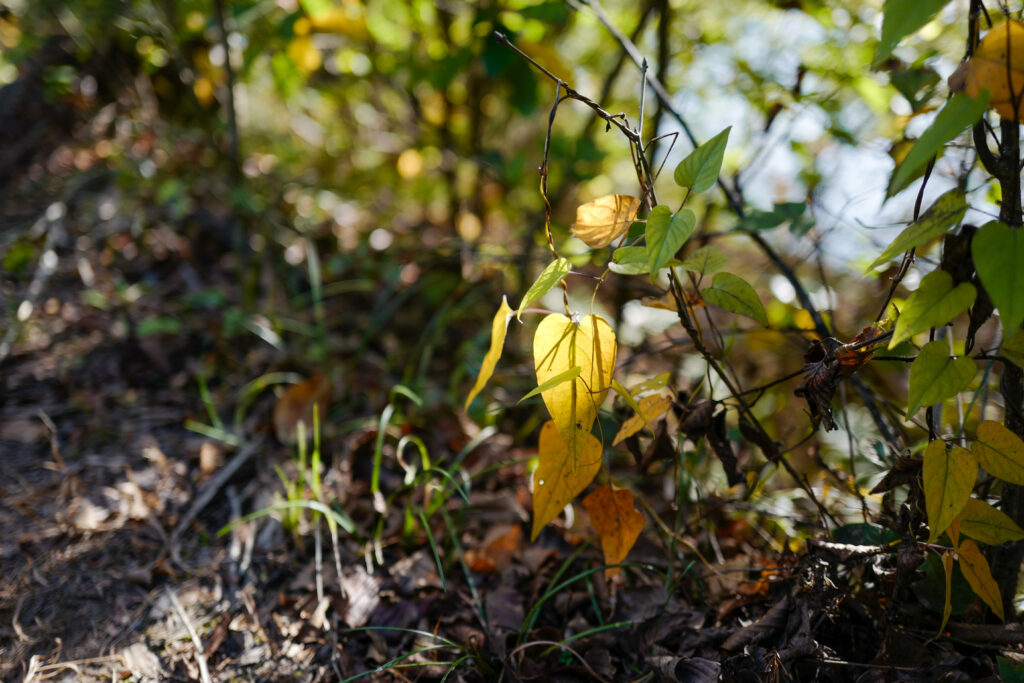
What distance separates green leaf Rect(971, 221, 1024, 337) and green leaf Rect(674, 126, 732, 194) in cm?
30

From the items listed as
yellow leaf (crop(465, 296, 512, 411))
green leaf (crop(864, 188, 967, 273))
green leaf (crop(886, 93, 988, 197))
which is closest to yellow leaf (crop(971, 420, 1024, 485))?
green leaf (crop(864, 188, 967, 273))

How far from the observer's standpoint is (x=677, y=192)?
9.57ft

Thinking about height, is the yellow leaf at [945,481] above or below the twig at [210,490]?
above

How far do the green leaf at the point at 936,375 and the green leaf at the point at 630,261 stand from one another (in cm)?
35

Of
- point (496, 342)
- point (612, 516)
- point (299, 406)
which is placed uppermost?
point (496, 342)

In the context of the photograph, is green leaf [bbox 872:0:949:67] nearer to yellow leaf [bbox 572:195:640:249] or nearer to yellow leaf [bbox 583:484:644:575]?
yellow leaf [bbox 572:195:640:249]

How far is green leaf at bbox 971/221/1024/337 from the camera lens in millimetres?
582

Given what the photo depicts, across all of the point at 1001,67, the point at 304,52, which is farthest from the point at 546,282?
the point at 304,52

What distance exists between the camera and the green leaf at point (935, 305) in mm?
658

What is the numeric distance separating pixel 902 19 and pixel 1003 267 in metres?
0.29

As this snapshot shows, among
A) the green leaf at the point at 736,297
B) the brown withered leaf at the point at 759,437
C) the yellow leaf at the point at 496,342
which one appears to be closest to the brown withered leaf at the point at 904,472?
the brown withered leaf at the point at 759,437

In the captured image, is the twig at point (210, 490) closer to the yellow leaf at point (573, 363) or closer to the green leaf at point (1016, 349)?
the yellow leaf at point (573, 363)

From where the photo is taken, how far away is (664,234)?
28.4 inches

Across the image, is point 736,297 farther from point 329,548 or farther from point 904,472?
point 329,548
